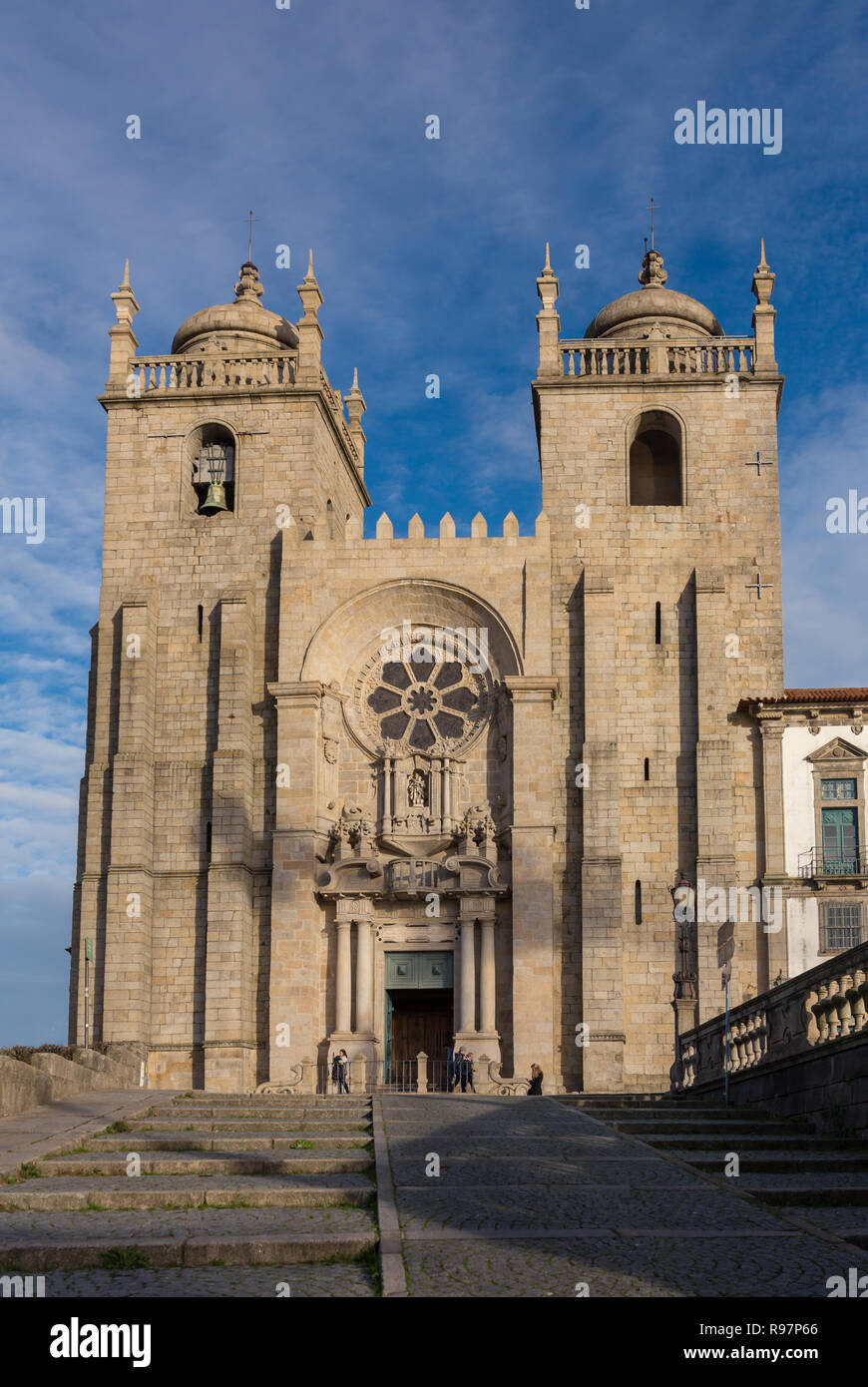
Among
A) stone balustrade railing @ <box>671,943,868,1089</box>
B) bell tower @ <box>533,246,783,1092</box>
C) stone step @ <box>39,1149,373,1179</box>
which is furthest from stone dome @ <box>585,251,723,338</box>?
stone step @ <box>39,1149,373,1179</box>

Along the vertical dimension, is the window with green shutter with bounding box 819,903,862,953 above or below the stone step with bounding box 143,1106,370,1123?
above

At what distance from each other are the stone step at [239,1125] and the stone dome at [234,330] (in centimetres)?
2511

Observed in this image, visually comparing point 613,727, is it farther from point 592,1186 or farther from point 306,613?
point 592,1186

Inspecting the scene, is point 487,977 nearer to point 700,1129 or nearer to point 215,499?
point 215,499

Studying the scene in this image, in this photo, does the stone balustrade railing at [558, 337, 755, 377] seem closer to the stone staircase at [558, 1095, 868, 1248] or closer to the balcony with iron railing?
the balcony with iron railing

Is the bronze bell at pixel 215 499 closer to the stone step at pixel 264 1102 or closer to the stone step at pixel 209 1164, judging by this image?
the stone step at pixel 264 1102

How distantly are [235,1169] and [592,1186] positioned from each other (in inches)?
125

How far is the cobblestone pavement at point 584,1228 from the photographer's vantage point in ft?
28.8

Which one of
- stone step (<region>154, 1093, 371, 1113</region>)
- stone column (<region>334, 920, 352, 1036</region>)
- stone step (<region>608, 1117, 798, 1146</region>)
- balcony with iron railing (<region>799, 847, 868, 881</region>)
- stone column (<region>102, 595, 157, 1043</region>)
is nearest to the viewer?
stone step (<region>608, 1117, 798, 1146</region>)

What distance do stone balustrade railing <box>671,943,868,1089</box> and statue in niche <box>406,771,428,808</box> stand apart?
1176 centimetres

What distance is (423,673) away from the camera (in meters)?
36.7

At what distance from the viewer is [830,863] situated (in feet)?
109

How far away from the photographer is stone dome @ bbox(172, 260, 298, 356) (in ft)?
131

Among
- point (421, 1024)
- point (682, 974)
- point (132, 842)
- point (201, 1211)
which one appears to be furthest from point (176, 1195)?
point (421, 1024)
